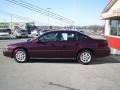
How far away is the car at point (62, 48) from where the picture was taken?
10.8 m

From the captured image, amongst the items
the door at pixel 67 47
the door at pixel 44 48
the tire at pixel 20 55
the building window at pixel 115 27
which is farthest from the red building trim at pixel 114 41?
the tire at pixel 20 55

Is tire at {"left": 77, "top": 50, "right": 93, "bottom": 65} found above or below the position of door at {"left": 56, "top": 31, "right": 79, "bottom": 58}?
below

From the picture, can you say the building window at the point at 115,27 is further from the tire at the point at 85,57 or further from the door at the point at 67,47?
the door at the point at 67,47

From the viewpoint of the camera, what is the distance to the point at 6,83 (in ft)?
23.2

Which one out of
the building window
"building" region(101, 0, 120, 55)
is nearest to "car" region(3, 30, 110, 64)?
"building" region(101, 0, 120, 55)

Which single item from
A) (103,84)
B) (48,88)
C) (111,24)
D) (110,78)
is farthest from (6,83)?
(111,24)

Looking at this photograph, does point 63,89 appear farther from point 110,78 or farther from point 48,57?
point 48,57

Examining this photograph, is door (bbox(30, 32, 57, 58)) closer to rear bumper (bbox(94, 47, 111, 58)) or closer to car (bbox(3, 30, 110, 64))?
car (bbox(3, 30, 110, 64))

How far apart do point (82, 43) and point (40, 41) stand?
6.59 ft

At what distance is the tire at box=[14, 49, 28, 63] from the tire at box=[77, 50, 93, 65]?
100 inches

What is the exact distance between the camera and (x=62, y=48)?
1084cm

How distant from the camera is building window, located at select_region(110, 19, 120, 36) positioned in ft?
59.5

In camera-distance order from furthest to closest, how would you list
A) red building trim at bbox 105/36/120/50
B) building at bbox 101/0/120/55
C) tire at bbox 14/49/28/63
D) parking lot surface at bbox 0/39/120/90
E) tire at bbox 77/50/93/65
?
1. red building trim at bbox 105/36/120/50
2. building at bbox 101/0/120/55
3. tire at bbox 14/49/28/63
4. tire at bbox 77/50/93/65
5. parking lot surface at bbox 0/39/120/90

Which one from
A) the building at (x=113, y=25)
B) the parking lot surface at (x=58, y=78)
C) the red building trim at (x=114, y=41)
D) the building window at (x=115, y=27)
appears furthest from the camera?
the building window at (x=115, y=27)
